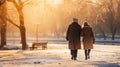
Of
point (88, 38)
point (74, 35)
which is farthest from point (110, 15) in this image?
point (74, 35)

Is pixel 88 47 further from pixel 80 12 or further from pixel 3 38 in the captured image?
pixel 80 12

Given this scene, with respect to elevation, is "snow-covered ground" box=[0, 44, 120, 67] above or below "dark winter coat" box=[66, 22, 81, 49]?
below

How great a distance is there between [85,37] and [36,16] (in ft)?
306

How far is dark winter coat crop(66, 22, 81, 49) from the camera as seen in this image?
21000mm

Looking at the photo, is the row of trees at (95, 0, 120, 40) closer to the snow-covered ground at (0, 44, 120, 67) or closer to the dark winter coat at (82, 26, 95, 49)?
the snow-covered ground at (0, 44, 120, 67)

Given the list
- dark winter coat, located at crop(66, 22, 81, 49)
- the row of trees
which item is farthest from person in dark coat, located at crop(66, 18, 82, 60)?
the row of trees

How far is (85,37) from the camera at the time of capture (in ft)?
72.0

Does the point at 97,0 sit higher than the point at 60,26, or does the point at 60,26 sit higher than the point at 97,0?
the point at 97,0

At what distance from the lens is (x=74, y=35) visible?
829 inches

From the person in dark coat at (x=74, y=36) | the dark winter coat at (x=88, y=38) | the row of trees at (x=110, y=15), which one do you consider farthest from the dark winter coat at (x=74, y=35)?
the row of trees at (x=110, y=15)

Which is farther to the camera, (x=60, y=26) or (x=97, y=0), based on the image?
(x=60, y=26)

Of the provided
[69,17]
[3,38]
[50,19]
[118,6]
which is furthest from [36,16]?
[3,38]

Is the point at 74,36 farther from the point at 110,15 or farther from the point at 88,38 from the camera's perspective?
the point at 110,15

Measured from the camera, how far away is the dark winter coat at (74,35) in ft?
68.9
